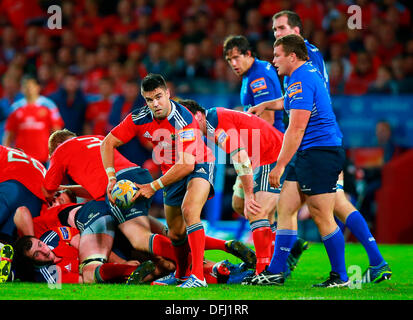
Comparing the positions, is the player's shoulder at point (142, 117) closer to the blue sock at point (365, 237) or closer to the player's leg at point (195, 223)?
the player's leg at point (195, 223)

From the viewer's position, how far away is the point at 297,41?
532 centimetres

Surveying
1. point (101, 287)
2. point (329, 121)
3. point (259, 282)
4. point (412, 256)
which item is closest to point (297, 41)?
point (329, 121)

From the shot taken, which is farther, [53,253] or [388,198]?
[388,198]

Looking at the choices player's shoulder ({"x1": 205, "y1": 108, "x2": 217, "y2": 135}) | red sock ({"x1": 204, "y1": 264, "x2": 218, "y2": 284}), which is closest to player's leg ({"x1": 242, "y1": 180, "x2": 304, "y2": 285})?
red sock ({"x1": 204, "y1": 264, "x2": 218, "y2": 284})

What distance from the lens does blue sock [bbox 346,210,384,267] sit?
5816mm

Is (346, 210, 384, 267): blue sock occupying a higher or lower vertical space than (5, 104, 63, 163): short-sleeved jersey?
lower

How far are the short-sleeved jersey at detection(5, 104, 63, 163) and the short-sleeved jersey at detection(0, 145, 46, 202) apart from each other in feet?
12.6

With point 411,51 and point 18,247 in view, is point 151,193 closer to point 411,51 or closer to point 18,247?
point 18,247

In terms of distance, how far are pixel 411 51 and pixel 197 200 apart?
7001mm

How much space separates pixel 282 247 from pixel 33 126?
6.40m

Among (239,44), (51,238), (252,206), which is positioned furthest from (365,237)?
(51,238)

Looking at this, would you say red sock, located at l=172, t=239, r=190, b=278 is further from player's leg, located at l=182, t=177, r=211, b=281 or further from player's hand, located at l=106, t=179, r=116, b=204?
player's hand, located at l=106, t=179, r=116, b=204

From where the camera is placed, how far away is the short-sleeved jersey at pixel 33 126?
421 inches

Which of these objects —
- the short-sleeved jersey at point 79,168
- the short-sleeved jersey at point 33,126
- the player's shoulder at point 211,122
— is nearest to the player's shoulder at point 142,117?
the player's shoulder at point 211,122
